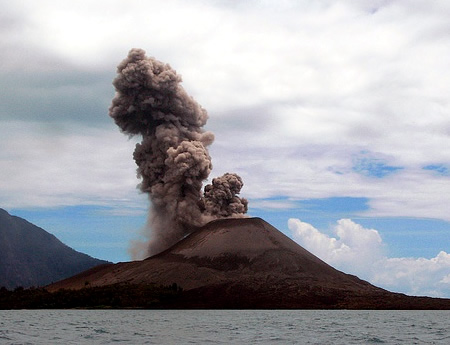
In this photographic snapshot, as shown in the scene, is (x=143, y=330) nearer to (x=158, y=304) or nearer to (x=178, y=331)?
(x=178, y=331)

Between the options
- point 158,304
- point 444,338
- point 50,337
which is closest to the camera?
point 50,337

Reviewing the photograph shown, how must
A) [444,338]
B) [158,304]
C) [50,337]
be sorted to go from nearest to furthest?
[50,337] < [444,338] < [158,304]

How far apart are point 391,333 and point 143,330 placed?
3301 centimetres

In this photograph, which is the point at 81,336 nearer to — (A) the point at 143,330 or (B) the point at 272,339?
(A) the point at 143,330

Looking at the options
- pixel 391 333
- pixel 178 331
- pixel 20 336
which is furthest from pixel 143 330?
pixel 391 333

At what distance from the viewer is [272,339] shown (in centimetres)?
7500

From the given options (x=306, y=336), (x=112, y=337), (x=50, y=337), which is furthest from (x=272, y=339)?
(x=50, y=337)

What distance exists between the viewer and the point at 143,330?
88.9 metres

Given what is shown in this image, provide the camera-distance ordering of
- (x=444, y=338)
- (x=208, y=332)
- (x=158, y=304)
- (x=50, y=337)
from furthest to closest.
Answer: (x=158, y=304), (x=208, y=332), (x=444, y=338), (x=50, y=337)

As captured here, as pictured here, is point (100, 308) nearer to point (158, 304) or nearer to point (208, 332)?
point (158, 304)

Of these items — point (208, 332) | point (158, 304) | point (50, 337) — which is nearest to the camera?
point (50, 337)

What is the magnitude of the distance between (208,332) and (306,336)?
42.1 feet

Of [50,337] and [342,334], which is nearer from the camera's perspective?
[50,337]

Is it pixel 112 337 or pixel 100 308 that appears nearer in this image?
pixel 112 337
